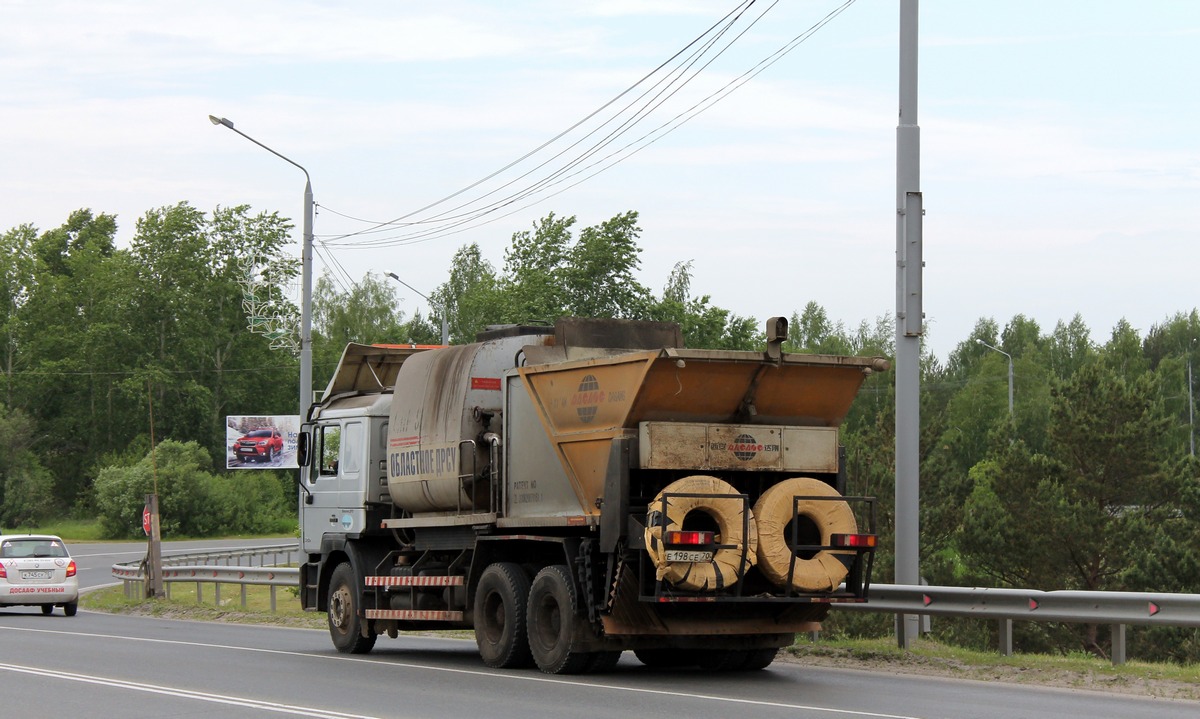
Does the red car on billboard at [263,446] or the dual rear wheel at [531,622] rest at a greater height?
the red car on billboard at [263,446]

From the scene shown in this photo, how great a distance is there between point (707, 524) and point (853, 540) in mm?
1436

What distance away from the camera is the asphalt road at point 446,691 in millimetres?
11250

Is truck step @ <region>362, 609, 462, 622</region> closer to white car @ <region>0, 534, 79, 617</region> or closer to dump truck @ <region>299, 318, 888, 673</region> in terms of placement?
dump truck @ <region>299, 318, 888, 673</region>

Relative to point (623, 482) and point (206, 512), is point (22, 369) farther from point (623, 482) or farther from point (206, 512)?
point (623, 482)

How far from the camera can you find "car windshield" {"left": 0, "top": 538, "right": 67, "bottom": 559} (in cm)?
2612

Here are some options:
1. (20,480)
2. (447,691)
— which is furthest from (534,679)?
(20,480)

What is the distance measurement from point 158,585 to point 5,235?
68.0 metres

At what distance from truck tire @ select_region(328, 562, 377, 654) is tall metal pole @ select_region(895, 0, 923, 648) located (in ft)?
20.5

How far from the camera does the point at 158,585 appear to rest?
1197 inches

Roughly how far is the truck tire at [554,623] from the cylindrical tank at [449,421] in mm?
1589

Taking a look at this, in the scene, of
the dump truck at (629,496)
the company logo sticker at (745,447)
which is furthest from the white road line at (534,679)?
the company logo sticker at (745,447)

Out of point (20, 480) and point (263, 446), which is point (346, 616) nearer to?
point (263, 446)

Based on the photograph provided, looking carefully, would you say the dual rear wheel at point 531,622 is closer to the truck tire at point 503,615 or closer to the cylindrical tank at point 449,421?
the truck tire at point 503,615

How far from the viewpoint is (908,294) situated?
53.6 feet
